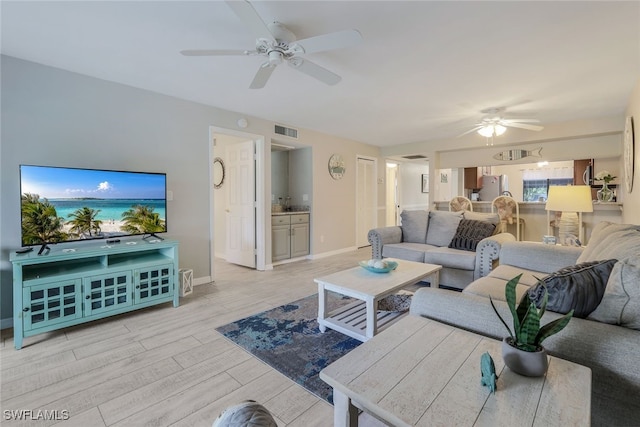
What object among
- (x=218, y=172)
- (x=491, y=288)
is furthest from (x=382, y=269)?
(x=218, y=172)

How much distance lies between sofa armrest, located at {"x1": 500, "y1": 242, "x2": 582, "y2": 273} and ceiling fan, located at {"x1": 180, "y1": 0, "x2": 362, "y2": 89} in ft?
7.73

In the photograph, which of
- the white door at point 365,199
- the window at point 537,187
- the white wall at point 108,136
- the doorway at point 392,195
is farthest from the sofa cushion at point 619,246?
the window at point 537,187

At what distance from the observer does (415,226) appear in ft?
14.0

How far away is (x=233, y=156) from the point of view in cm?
482

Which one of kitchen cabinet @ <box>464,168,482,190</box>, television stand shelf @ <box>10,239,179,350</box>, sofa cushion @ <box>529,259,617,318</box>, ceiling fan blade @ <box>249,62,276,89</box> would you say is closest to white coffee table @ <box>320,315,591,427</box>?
sofa cushion @ <box>529,259,617,318</box>

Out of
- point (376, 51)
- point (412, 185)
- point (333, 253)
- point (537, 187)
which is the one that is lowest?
point (333, 253)

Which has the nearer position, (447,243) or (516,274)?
(516,274)

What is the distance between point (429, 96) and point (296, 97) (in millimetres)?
1585

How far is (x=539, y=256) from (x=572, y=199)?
47.3 inches

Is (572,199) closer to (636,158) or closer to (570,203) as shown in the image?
(570,203)

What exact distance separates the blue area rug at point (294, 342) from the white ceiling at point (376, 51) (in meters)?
2.35

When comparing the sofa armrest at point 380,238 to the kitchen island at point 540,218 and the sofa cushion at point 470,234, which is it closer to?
the sofa cushion at point 470,234

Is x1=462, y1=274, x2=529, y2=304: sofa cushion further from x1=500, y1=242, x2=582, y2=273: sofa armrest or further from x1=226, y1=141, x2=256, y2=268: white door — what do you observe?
x1=226, y1=141, x2=256, y2=268: white door

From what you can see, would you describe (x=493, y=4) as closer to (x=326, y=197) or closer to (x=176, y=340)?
(x=176, y=340)
